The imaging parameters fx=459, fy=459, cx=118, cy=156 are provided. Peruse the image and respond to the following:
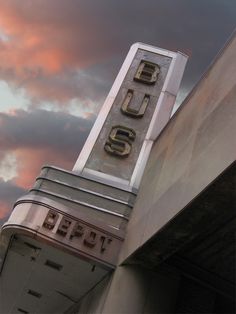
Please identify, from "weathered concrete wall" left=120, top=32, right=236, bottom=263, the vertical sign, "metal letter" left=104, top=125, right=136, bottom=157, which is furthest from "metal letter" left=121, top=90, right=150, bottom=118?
"weathered concrete wall" left=120, top=32, right=236, bottom=263

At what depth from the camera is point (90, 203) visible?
13.5 m

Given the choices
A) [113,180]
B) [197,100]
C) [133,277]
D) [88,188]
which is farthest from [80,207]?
[197,100]

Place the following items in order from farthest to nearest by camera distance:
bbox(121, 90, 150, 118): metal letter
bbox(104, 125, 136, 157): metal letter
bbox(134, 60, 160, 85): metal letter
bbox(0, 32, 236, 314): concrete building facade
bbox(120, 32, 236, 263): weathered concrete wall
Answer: bbox(134, 60, 160, 85): metal letter → bbox(121, 90, 150, 118): metal letter → bbox(104, 125, 136, 157): metal letter → bbox(0, 32, 236, 314): concrete building facade → bbox(120, 32, 236, 263): weathered concrete wall

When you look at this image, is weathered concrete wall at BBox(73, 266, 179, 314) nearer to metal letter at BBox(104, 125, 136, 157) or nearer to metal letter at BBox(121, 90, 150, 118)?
Result: metal letter at BBox(104, 125, 136, 157)

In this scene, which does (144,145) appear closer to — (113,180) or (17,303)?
(113,180)

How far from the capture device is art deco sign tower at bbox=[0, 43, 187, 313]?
12180 millimetres

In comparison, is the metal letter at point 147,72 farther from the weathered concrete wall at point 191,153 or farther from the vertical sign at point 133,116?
the weathered concrete wall at point 191,153

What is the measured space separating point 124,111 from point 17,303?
906cm

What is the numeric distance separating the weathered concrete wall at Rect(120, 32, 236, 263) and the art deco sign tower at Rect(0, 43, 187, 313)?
0.80 meters

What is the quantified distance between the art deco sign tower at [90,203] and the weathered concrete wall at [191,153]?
799 mm

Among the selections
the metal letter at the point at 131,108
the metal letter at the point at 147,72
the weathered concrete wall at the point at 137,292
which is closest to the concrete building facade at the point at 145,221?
the weathered concrete wall at the point at 137,292

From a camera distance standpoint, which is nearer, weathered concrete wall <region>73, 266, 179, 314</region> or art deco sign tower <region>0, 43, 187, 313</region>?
weathered concrete wall <region>73, 266, 179, 314</region>

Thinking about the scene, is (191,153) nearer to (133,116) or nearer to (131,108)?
(133,116)

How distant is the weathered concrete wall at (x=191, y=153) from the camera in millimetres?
8633
